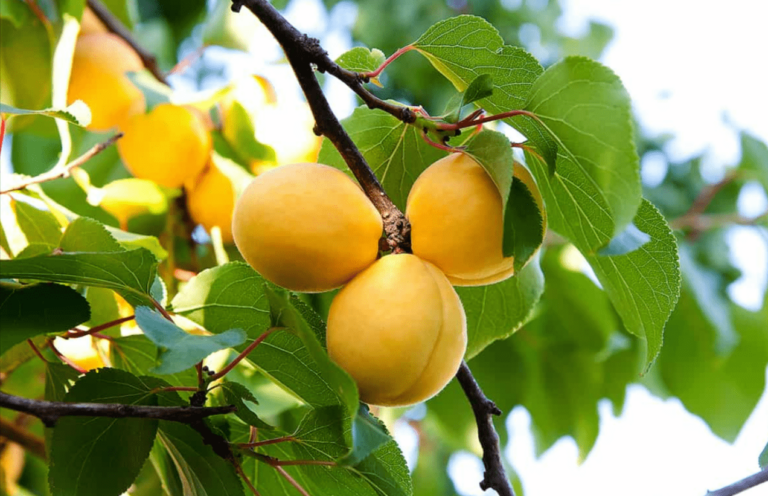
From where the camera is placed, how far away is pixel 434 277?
1.67 ft

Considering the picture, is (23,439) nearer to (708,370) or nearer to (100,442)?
(100,442)

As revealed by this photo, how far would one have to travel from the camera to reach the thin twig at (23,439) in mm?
910

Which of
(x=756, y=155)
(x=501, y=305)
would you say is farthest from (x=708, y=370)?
(x=501, y=305)

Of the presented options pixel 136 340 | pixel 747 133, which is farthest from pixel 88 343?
pixel 747 133

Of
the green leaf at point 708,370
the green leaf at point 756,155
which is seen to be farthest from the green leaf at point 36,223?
the green leaf at point 756,155

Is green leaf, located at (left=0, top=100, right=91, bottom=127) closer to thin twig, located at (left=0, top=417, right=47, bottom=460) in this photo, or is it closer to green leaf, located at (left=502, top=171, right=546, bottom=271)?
green leaf, located at (left=502, top=171, right=546, bottom=271)

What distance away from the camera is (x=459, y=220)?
52 cm

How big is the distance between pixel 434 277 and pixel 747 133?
1452mm

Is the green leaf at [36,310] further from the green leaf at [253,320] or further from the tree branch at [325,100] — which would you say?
the tree branch at [325,100]

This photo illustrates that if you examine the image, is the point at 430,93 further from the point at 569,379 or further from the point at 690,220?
the point at 569,379

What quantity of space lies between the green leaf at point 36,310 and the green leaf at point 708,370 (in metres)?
1.10

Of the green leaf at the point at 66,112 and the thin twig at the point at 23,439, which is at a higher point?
the green leaf at the point at 66,112

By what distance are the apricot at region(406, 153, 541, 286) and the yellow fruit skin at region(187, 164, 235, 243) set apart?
0.60m

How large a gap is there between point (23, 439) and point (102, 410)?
1.63 ft
